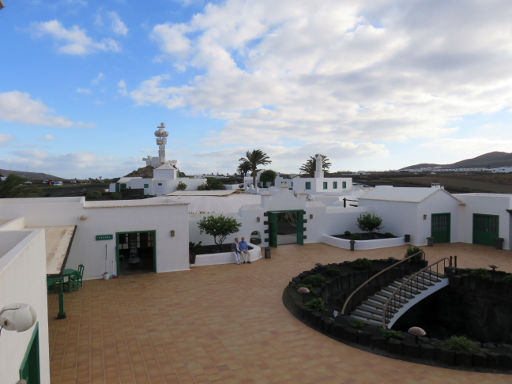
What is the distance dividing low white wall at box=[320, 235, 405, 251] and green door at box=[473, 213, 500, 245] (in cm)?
455

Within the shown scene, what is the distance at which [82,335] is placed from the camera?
28.3ft

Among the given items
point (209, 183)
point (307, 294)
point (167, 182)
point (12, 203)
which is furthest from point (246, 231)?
point (209, 183)

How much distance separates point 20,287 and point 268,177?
65430 mm

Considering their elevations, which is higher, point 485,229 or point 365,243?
point 485,229

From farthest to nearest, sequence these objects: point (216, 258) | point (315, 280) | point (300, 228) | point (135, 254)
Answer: point (300, 228) → point (135, 254) → point (216, 258) → point (315, 280)

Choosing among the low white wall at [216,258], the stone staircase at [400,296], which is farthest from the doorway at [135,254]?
the stone staircase at [400,296]

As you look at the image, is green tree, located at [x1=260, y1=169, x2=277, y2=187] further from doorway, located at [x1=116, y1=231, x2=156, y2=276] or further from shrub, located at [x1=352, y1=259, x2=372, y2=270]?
shrub, located at [x1=352, y1=259, x2=372, y2=270]

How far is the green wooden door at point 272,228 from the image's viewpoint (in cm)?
1984

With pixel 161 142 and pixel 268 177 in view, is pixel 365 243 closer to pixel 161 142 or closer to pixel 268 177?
pixel 268 177

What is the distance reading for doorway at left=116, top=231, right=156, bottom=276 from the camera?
14680mm

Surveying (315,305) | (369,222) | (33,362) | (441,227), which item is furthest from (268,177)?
(33,362)

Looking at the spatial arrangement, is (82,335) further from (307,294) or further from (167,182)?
(167,182)

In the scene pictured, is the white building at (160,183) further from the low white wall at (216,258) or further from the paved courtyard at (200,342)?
the paved courtyard at (200,342)

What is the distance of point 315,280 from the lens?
12.3 m
